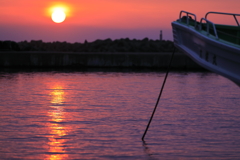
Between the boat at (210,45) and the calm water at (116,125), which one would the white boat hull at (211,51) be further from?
the calm water at (116,125)

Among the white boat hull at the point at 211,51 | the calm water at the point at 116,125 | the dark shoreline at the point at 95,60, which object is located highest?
the white boat hull at the point at 211,51

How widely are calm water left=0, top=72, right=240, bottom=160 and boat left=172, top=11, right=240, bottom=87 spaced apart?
1.18 m

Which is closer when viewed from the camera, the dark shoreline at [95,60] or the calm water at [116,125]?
the calm water at [116,125]

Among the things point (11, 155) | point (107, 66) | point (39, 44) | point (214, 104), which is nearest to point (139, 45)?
point (39, 44)

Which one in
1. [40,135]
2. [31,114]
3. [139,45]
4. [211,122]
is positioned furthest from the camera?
[139,45]

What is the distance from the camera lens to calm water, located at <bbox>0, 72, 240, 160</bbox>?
717cm

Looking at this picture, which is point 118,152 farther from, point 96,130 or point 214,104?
point 214,104

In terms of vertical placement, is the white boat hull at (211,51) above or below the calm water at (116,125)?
above

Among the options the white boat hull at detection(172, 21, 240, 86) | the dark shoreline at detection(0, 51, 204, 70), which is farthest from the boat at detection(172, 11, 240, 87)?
the dark shoreline at detection(0, 51, 204, 70)

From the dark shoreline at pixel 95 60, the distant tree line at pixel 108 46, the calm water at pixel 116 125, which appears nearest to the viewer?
the calm water at pixel 116 125

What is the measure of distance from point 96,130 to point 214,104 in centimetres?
532

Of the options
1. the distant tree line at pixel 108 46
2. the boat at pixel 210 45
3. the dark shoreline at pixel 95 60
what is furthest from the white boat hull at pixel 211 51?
the distant tree line at pixel 108 46

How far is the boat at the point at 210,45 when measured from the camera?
738 cm

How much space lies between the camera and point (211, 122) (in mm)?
10000
